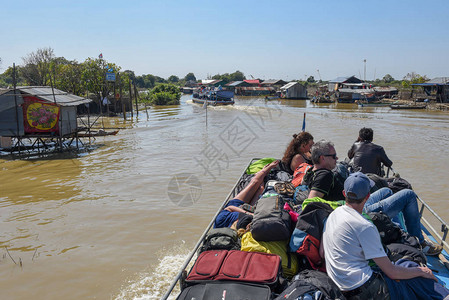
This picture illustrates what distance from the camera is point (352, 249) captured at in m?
2.79

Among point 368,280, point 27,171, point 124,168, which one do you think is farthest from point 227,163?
point 368,280

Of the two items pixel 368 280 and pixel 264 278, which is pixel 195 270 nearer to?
pixel 264 278

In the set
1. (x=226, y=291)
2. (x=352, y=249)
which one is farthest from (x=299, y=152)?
(x=226, y=291)

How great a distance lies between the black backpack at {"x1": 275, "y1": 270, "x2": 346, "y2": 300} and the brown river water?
114 inches

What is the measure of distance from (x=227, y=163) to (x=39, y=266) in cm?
887

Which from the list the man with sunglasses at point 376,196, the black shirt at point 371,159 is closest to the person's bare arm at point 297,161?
the black shirt at point 371,159

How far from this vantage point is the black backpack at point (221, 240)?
141 inches

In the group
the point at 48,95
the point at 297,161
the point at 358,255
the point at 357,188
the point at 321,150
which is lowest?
the point at 358,255

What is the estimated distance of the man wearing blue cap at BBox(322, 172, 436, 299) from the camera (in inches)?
108

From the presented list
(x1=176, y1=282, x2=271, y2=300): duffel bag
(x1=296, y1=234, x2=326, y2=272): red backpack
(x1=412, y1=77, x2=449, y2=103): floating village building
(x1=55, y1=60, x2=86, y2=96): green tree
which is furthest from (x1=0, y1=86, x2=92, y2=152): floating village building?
(x1=412, y1=77, x2=449, y2=103): floating village building

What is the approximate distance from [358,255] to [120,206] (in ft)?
23.4

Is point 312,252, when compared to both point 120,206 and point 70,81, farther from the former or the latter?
point 70,81

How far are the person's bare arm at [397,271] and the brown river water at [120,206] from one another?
138 inches

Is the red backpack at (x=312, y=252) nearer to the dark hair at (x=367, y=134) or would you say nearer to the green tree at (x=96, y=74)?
the dark hair at (x=367, y=134)
